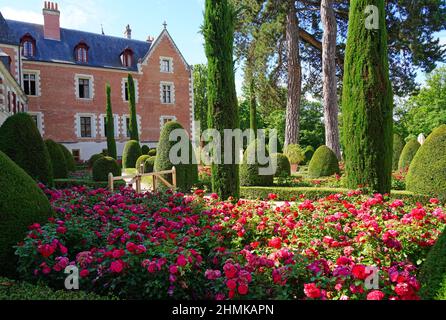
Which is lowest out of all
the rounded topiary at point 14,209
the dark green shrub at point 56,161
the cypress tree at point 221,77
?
the rounded topiary at point 14,209

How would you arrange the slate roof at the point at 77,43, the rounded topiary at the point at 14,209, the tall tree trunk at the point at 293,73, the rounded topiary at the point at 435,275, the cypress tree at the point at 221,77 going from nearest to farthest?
the rounded topiary at the point at 435,275 → the rounded topiary at the point at 14,209 → the cypress tree at the point at 221,77 → the tall tree trunk at the point at 293,73 → the slate roof at the point at 77,43

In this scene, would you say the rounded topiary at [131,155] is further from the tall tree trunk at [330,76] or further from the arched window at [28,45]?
the tall tree trunk at [330,76]

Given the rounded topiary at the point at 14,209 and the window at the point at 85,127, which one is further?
the window at the point at 85,127

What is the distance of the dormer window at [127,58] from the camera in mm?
29984

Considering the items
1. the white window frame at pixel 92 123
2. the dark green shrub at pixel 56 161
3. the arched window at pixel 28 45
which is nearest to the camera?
the dark green shrub at pixel 56 161

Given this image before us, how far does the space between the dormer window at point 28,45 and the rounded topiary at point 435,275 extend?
95.9ft

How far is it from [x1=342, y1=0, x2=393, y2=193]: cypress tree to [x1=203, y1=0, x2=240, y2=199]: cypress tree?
261 cm

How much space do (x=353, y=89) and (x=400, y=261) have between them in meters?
5.41

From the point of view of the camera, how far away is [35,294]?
2768mm

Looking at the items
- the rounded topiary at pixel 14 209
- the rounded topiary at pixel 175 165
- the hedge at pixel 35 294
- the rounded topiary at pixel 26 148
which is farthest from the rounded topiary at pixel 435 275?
the rounded topiary at pixel 175 165

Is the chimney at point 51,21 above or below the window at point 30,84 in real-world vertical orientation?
above

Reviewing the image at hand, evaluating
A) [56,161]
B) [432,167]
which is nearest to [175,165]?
[56,161]

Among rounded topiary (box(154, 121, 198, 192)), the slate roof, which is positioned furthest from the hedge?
the slate roof

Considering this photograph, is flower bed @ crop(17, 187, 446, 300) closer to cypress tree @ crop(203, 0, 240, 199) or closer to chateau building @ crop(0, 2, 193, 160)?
cypress tree @ crop(203, 0, 240, 199)
